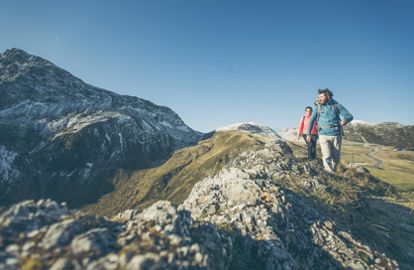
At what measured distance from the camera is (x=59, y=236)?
7777 mm

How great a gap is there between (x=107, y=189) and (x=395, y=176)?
398 feet

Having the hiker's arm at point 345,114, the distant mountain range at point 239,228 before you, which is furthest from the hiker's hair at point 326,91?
the distant mountain range at point 239,228

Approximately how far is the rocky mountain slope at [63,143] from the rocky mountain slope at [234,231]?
11965 centimetres

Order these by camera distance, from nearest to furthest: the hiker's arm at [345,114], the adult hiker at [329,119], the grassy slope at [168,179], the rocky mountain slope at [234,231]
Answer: the rocky mountain slope at [234,231] < the hiker's arm at [345,114] < the adult hiker at [329,119] < the grassy slope at [168,179]

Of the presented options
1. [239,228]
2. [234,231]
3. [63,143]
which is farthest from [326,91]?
[63,143]

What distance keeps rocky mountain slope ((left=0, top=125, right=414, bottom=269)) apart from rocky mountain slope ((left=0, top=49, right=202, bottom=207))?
11965 cm

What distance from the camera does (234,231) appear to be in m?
13.8

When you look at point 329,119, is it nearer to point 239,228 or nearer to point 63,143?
point 239,228

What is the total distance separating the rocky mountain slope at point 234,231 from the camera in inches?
299

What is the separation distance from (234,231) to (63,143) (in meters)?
156

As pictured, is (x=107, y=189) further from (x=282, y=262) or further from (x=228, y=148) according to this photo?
(x=282, y=262)

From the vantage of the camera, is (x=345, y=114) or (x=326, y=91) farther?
(x=326, y=91)

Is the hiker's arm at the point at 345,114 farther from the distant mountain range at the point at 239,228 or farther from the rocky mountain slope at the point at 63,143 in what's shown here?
the rocky mountain slope at the point at 63,143

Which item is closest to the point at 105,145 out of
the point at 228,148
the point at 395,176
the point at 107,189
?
the point at 107,189
